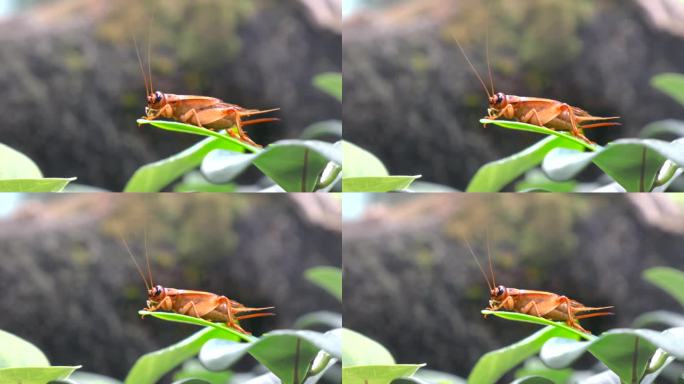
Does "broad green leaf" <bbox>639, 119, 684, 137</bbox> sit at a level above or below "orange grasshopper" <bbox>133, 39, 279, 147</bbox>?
below

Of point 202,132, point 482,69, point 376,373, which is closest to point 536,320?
point 376,373

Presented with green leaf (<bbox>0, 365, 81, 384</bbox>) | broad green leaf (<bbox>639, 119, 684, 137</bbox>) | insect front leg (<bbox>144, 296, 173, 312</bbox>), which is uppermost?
broad green leaf (<bbox>639, 119, 684, 137</bbox>)

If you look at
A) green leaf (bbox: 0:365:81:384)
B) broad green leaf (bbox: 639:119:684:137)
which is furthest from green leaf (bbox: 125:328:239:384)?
broad green leaf (bbox: 639:119:684:137)

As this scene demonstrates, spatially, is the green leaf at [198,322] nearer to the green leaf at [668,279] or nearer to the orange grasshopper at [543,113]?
the orange grasshopper at [543,113]

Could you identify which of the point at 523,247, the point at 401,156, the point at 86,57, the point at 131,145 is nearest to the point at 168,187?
the point at 131,145

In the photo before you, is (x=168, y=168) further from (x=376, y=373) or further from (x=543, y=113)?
(x=543, y=113)

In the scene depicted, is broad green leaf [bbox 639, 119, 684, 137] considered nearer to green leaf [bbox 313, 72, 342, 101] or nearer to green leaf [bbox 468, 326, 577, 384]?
green leaf [bbox 468, 326, 577, 384]
